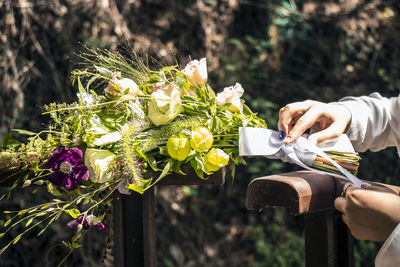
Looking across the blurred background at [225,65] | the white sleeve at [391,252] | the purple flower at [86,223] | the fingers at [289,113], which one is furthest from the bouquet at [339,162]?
the blurred background at [225,65]

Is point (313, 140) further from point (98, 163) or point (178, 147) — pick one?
point (98, 163)

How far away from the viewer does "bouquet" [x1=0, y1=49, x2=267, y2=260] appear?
0.87m

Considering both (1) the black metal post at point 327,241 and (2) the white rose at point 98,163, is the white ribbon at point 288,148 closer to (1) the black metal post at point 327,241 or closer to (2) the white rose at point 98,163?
(1) the black metal post at point 327,241

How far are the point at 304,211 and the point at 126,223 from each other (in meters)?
0.47

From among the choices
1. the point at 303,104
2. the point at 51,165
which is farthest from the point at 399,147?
the point at 51,165

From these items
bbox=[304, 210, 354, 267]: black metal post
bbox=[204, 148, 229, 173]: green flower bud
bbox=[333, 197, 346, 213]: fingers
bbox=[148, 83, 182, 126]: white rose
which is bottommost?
bbox=[304, 210, 354, 267]: black metal post

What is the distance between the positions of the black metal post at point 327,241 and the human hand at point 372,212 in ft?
0.35

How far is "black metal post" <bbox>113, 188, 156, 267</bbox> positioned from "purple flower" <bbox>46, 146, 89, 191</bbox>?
140 mm

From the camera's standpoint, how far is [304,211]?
825 mm

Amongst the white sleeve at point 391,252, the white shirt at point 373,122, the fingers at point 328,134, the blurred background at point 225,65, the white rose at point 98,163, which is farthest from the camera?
the blurred background at point 225,65

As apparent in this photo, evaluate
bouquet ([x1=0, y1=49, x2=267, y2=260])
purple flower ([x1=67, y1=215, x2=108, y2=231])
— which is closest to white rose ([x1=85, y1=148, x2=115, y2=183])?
bouquet ([x1=0, y1=49, x2=267, y2=260])

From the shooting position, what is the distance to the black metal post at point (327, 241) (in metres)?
0.90

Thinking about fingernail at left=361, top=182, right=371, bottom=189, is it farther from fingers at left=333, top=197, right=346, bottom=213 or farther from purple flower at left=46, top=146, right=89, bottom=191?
purple flower at left=46, top=146, right=89, bottom=191

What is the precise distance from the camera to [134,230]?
1006 millimetres
